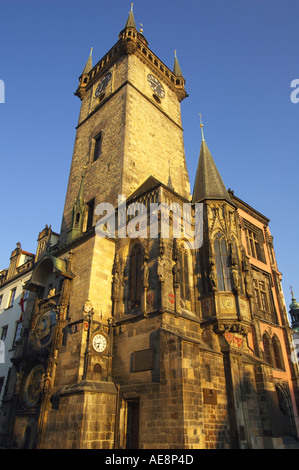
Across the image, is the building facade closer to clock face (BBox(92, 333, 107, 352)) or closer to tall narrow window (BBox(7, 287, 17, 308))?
clock face (BBox(92, 333, 107, 352))

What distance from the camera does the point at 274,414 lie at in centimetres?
1397

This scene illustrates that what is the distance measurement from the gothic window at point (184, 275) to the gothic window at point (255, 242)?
578cm

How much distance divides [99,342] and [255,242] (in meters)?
12.2

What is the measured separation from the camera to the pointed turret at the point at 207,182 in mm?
17867

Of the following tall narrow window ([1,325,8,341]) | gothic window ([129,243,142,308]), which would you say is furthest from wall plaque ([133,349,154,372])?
tall narrow window ([1,325,8,341])

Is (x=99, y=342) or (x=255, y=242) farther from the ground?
(x=255, y=242)

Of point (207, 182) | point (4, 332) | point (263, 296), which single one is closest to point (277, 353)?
A: point (263, 296)

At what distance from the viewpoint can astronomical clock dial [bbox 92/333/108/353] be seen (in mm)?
13141

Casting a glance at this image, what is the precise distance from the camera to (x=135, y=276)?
15062 millimetres

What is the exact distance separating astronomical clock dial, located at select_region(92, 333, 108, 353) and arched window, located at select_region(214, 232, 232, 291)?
543cm

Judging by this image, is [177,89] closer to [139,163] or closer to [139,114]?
[139,114]

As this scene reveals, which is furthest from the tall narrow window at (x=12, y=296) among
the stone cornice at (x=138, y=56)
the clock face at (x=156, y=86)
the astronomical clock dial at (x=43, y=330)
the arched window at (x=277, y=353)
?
the clock face at (x=156, y=86)

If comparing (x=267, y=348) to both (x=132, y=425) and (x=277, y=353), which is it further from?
(x=132, y=425)
